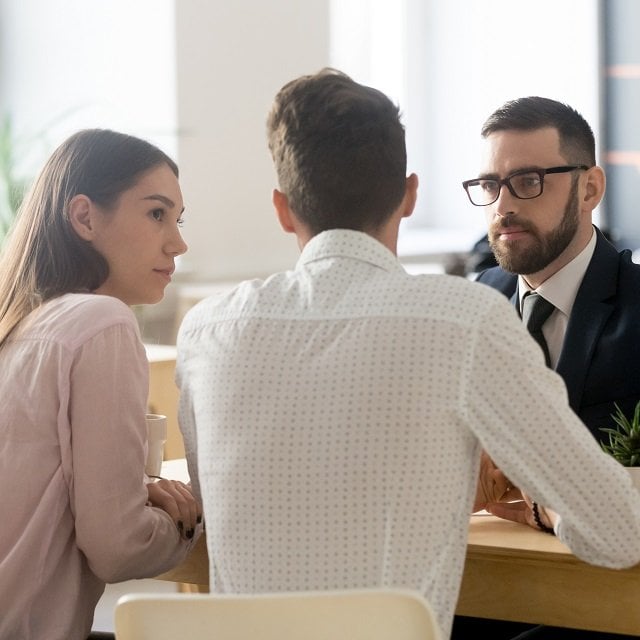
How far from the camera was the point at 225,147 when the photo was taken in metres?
5.15

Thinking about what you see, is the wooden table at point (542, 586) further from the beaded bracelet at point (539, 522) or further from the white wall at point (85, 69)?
the white wall at point (85, 69)

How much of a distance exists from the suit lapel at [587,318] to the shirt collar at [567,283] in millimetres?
24

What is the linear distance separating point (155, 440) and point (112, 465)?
0.75ft

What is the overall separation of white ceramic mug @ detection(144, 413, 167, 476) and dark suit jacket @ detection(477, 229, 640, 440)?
2.57ft

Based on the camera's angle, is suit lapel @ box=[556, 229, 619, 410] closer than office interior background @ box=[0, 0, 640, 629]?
Yes

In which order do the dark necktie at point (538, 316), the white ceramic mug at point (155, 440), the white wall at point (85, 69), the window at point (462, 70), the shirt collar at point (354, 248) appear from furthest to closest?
the window at point (462, 70) → the white wall at point (85, 69) → the dark necktie at point (538, 316) → the white ceramic mug at point (155, 440) → the shirt collar at point (354, 248)

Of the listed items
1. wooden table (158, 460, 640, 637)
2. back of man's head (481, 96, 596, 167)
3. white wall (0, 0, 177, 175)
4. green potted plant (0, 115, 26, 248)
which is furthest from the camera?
white wall (0, 0, 177, 175)

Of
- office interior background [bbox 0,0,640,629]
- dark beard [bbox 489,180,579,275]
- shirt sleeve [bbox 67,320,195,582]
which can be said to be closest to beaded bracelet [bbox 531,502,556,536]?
shirt sleeve [bbox 67,320,195,582]

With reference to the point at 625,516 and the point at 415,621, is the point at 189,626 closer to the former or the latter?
the point at 415,621

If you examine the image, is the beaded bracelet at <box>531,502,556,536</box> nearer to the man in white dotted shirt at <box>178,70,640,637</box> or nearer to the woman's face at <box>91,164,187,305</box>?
the man in white dotted shirt at <box>178,70,640,637</box>

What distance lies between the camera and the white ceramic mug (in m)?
1.91

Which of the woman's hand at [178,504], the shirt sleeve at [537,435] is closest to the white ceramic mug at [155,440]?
the woman's hand at [178,504]

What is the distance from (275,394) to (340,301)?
0.14 metres

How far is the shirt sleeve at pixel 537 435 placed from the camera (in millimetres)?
1354
